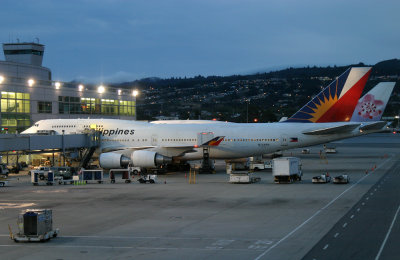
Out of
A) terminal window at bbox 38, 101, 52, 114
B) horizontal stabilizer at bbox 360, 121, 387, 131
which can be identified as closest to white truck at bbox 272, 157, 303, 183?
horizontal stabilizer at bbox 360, 121, 387, 131

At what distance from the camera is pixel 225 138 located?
57781 millimetres

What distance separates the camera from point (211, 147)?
5794 cm

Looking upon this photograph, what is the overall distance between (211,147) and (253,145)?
458 centimetres

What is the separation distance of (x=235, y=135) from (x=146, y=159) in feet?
32.9

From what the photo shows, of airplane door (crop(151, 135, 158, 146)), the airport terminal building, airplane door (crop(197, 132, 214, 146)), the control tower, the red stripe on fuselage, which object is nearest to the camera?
airplane door (crop(197, 132, 214, 146))

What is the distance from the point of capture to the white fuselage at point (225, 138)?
57.7 m

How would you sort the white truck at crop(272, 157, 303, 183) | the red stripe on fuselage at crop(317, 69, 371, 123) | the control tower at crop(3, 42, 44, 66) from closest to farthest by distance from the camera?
the white truck at crop(272, 157, 303, 183)
the red stripe on fuselage at crop(317, 69, 371, 123)
the control tower at crop(3, 42, 44, 66)

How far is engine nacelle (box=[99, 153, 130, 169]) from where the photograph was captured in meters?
56.6

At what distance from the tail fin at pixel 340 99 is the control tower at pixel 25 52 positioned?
58380 mm

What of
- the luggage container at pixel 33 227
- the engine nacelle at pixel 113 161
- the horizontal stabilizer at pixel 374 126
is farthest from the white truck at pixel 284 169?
the luggage container at pixel 33 227

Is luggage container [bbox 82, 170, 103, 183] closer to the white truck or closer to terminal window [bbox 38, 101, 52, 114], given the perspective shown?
the white truck

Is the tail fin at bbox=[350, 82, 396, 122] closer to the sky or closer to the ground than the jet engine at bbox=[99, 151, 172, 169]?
closer to the sky

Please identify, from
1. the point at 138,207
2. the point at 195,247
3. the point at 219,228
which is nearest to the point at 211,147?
the point at 138,207

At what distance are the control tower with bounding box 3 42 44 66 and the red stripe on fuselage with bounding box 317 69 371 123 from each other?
5992 centimetres
